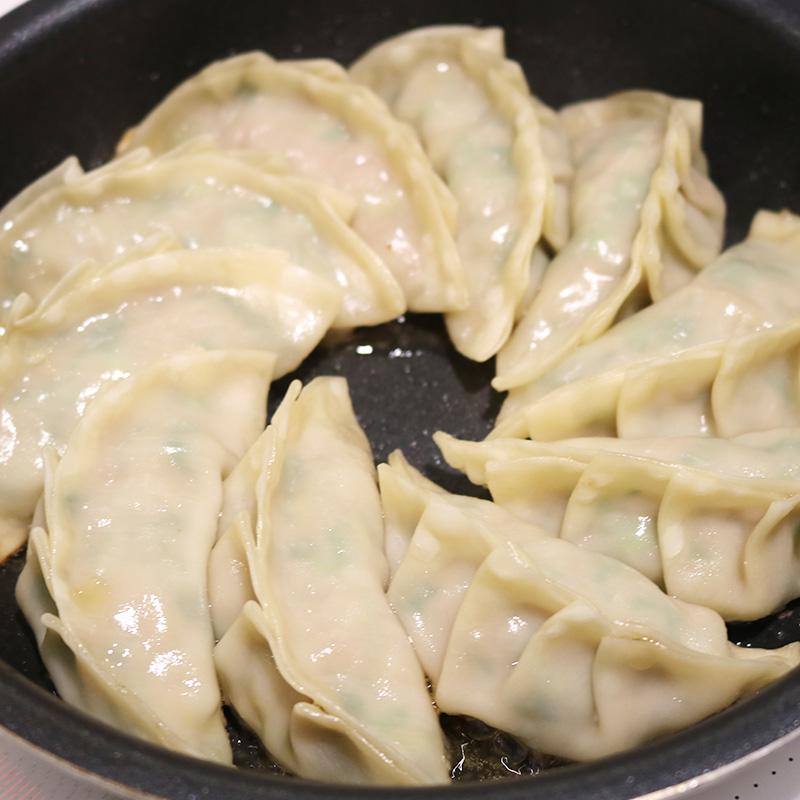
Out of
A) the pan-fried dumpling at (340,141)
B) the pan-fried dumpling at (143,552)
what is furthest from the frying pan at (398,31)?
the pan-fried dumpling at (143,552)

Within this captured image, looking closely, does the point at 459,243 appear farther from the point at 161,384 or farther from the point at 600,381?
the point at 161,384

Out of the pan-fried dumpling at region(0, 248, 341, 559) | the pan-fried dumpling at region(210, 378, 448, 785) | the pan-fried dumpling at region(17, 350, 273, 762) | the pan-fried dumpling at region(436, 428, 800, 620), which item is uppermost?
the pan-fried dumpling at region(0, 248, 341, 559)

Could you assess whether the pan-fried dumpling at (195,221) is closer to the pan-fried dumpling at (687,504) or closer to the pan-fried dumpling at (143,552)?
the pan-fried dumpling at (143,552)

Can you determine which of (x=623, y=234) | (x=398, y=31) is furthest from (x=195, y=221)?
(x=623, y=234)

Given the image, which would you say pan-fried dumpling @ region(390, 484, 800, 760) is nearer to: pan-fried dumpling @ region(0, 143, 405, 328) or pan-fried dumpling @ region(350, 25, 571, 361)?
pan-fried dumpling @ region(350, 25, 571, 361)

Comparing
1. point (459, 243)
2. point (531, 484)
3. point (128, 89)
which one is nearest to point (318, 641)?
point (531, 484)

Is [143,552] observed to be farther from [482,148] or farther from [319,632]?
[482,148]

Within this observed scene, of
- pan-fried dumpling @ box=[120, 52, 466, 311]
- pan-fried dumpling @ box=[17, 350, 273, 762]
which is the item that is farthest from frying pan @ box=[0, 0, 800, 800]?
pan-fried dumpling @ box=[17, 350, 273, 762]
